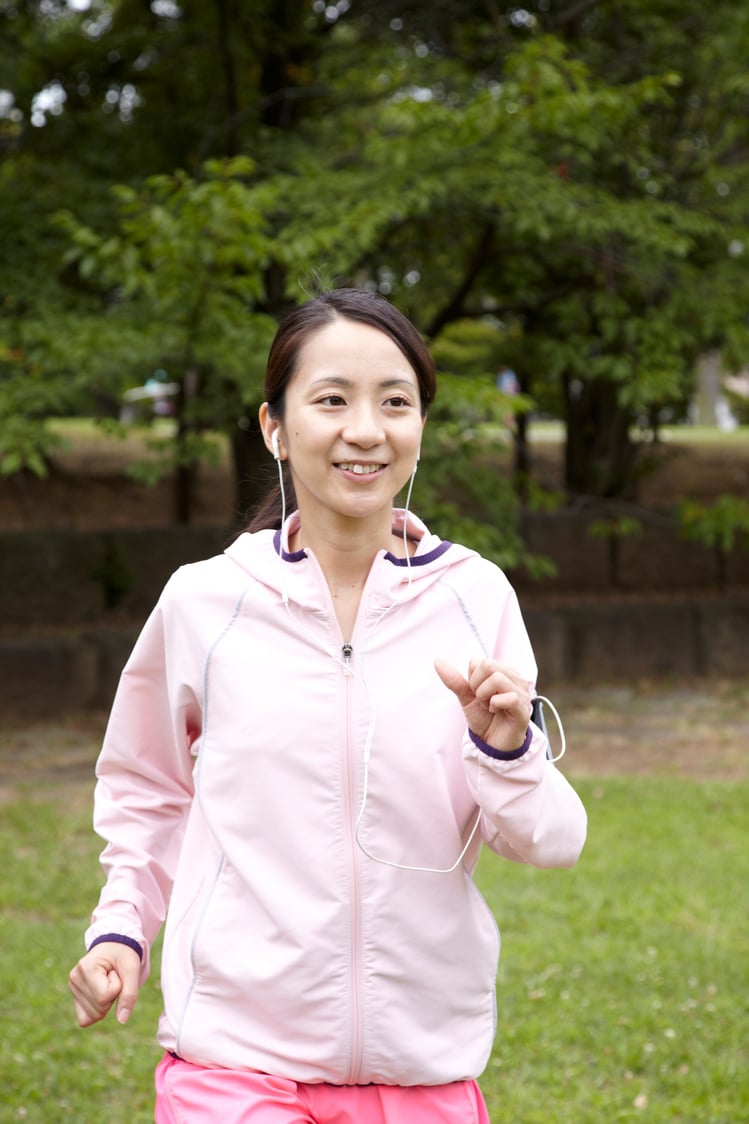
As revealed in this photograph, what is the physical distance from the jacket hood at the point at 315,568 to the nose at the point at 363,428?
0.18m

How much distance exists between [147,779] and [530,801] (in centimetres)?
66

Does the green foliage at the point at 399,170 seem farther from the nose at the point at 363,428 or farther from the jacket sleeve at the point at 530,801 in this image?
the jacket sleeve at the point at 530,801

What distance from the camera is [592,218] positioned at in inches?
325

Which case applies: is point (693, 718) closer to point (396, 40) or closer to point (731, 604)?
point (731, 604)

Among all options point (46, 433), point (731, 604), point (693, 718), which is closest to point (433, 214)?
point (46, 433)

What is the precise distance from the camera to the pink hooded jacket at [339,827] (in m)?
1.92

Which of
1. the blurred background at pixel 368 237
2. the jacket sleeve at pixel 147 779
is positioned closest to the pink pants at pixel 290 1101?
the jacket sleeve at pixel 147 779

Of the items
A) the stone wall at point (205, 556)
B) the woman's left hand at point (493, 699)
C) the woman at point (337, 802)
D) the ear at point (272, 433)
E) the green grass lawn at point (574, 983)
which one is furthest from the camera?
the stone wall at point (205, 556)

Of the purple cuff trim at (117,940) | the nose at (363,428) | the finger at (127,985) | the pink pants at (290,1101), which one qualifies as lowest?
the pink pants at (290,1101)

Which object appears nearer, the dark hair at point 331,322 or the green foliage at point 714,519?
the dark hair at point 331,322

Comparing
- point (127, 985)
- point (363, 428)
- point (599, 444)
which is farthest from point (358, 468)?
point (599, 444)

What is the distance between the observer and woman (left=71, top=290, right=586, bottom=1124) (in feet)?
6.30

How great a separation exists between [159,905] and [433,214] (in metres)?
7.05

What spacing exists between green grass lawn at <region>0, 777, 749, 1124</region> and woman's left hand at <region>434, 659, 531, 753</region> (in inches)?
97.4
